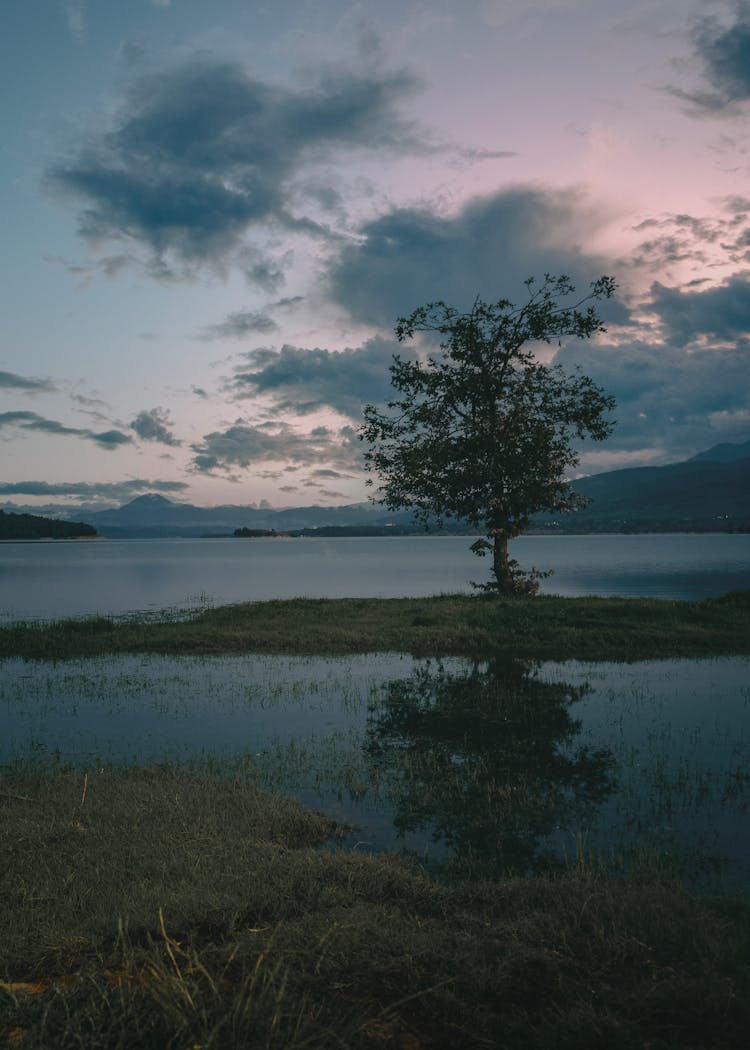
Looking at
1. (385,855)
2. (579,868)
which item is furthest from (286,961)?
(579,868)

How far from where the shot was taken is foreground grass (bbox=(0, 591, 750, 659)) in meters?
29.5

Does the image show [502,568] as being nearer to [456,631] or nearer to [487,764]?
[456,631]

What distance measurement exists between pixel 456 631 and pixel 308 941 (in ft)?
81.3

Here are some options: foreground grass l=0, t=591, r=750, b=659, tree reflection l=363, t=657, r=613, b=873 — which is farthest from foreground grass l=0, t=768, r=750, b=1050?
foreground grass l=0, t=591, r=750, b=659

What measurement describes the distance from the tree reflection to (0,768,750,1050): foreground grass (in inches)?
62.9

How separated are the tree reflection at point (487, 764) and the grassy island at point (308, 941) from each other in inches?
52.0

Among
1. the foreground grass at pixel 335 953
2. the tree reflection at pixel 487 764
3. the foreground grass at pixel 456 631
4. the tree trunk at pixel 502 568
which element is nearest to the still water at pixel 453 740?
the tree reflection at pixel 487 764

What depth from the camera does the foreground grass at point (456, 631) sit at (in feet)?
96.8

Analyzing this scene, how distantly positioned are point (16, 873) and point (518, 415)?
35.1m

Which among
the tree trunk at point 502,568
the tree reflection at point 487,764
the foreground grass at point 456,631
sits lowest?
the tree reflection at point 487,764

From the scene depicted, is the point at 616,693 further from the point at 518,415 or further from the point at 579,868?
the point at 518,415

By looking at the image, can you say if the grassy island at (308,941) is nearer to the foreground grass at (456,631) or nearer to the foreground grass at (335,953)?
the foreground grass at (335,953)

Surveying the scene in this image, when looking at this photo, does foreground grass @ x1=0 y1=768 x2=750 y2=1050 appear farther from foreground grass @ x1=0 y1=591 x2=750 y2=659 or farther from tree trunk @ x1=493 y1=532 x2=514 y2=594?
tree trunk @ x1=493 y1=532 x2=514 y2=594

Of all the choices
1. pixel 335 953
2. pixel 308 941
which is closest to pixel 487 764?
pixel 308 941
